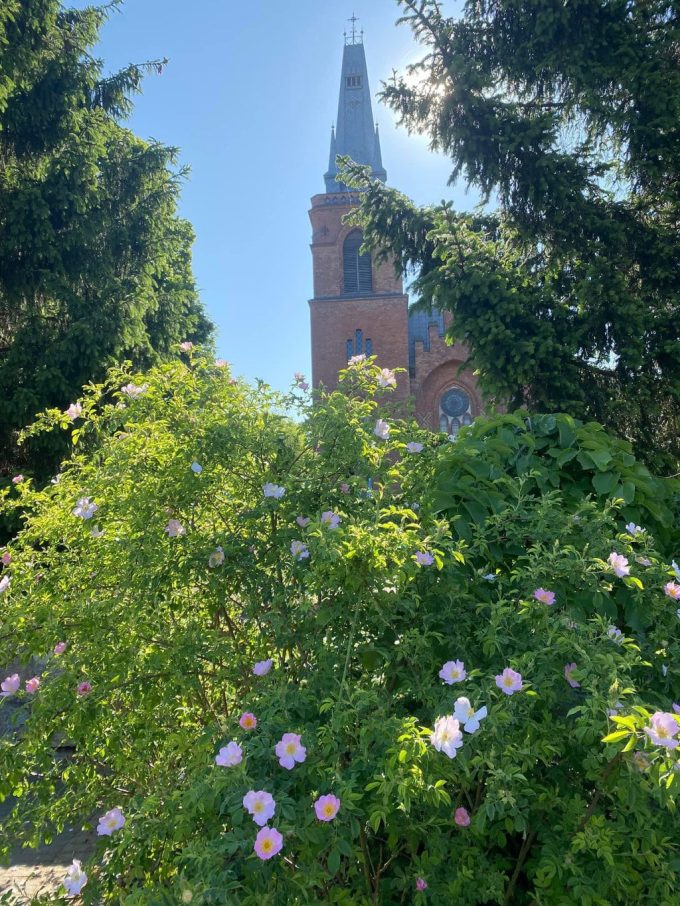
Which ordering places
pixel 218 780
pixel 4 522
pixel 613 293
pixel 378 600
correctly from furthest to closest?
A: pixel 4 522 → pixel 613 293 → pixel 378 600 → pixel 218 780

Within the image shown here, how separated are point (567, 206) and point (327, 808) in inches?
184

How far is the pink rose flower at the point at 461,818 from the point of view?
1.52 metres

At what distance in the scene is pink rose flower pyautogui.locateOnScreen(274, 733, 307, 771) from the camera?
52.0 inches

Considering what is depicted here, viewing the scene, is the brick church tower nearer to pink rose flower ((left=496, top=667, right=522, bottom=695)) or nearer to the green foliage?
the green foliage

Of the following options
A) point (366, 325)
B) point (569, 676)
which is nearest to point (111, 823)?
point (569, 676)

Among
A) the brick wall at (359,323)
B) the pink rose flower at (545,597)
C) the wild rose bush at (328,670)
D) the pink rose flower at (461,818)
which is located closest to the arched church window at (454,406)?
the brick wall at (359,323)

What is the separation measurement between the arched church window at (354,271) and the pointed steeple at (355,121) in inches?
102

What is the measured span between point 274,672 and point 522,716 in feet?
2.17

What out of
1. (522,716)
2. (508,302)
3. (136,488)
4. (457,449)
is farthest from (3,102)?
(522,716)

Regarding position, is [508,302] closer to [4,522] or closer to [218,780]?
[218,780]

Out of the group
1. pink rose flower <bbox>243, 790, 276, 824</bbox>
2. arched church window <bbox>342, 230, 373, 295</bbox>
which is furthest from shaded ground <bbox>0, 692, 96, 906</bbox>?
arched church window <bbox>342, 230, 373, 295</bbox>

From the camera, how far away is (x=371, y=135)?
2678cm

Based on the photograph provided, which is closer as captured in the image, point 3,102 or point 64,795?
point 64,795

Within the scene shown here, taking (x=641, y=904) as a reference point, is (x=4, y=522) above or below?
above
